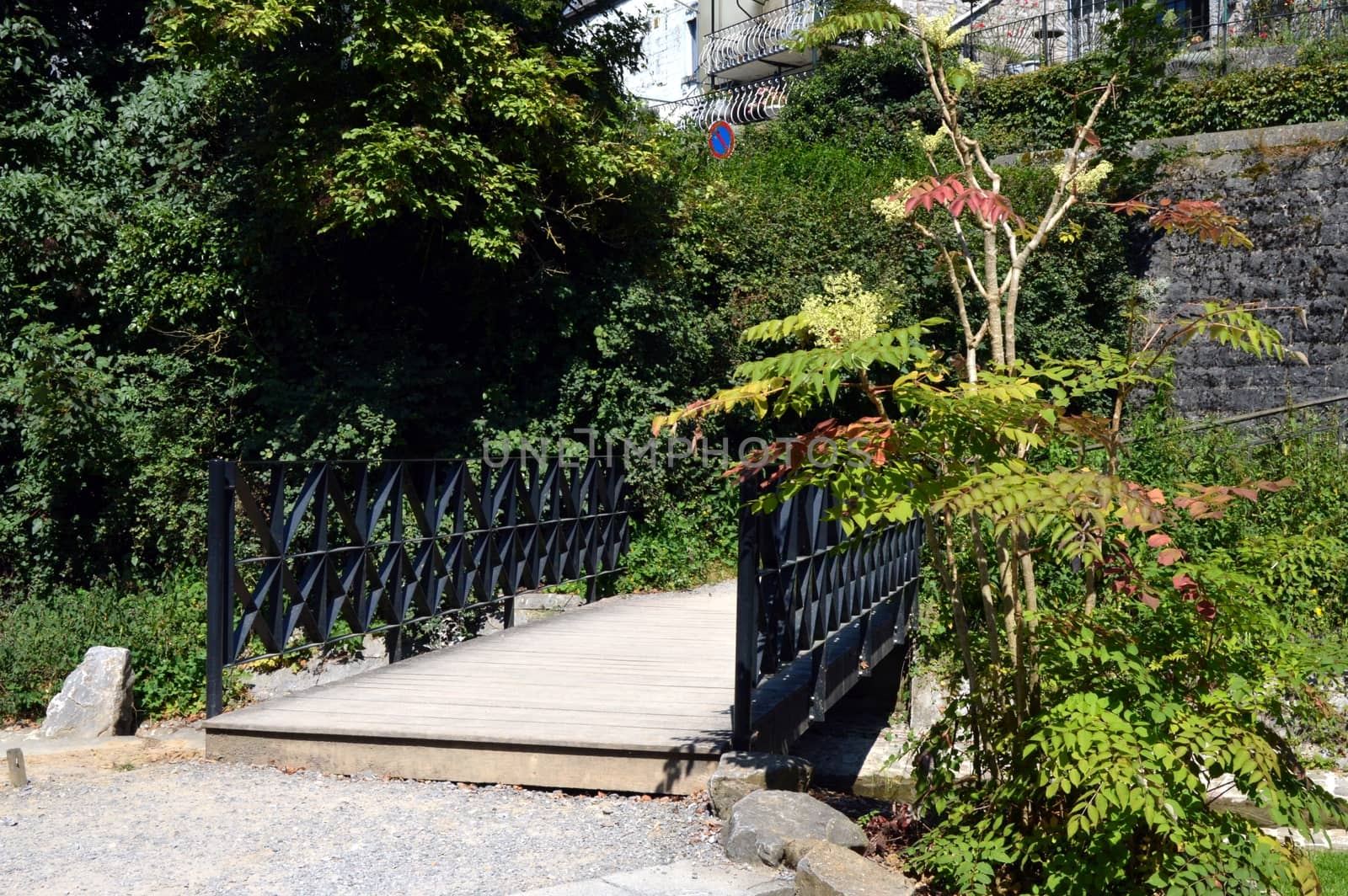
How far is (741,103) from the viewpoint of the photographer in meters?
21.5

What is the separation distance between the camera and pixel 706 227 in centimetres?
1236

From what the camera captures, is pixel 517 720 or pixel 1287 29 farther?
pixel 1287 29

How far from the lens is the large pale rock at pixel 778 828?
12.0 feet

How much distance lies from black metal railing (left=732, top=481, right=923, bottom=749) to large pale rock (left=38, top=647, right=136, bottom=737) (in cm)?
330

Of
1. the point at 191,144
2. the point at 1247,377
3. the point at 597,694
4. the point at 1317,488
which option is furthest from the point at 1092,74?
the point at 597,694

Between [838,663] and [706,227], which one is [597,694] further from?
[706,227]

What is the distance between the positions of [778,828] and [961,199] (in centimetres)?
200

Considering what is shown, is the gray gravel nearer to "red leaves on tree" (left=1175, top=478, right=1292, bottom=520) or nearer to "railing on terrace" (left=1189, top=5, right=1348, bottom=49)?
"red leaves on tree" (left=1175, top=478, right=1292, bottom=520)

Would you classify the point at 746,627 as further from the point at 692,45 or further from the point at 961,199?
the point at 692,45

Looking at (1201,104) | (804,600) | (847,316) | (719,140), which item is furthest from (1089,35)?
(847,316)

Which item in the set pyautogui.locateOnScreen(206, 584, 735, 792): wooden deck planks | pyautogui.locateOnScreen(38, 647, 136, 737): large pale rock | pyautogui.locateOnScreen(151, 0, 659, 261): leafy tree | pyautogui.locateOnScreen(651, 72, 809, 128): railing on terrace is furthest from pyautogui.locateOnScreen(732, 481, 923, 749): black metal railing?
pyautogui.locateOnScreen(651, 72, 809, 128): railing on terrace

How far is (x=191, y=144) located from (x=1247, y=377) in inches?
440

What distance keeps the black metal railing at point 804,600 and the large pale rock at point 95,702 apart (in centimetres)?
330

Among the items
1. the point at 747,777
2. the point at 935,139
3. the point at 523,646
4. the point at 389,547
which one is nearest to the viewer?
the point at 935,139
